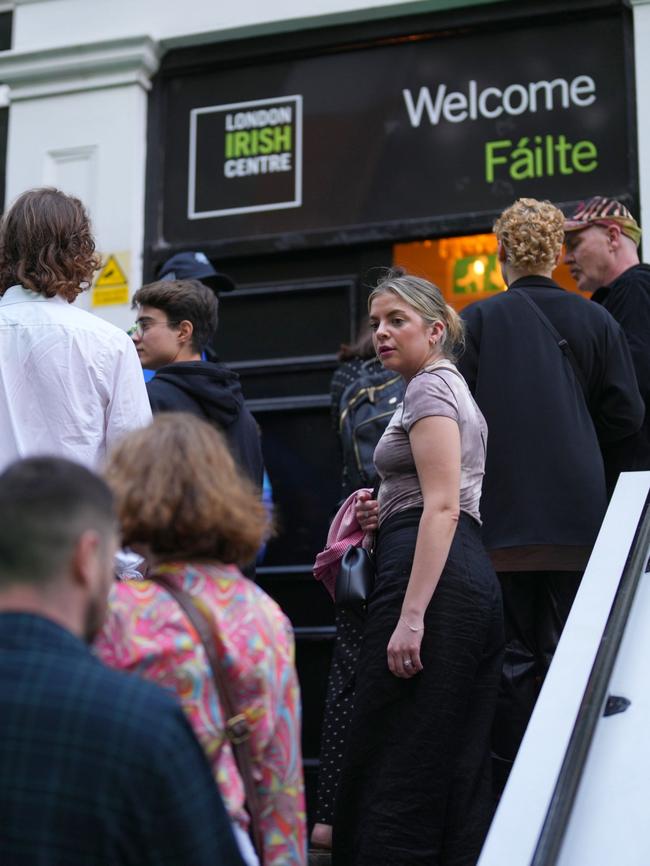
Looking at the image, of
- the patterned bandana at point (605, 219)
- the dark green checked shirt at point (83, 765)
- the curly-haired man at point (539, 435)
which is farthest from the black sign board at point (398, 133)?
the dark green checked shirt at point (83, 765)

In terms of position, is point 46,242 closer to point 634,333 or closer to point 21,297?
point 21,297

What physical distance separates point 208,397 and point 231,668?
7.29ft

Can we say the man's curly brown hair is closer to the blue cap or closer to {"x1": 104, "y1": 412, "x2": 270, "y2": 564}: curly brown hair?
the blue cap

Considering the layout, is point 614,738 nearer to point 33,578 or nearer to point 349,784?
point 349,784

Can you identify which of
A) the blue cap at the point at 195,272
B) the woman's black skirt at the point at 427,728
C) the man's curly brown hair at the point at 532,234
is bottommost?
the woman's black skirt at the point at 427,728

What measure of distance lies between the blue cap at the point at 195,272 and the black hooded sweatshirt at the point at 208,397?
1.08 meters

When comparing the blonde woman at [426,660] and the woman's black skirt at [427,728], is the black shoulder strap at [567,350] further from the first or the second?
the woman's black skirt at [427,728]

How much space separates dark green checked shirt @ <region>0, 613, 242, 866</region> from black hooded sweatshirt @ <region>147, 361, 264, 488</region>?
245cm

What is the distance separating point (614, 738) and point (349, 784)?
75cm

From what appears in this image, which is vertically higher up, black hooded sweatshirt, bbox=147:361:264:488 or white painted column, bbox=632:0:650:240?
white painted column, bbox=632:0:650:240

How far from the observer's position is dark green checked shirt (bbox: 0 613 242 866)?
178cm

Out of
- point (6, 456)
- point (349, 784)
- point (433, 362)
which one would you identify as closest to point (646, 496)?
point (433, 362)

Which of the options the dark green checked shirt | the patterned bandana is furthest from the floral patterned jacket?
the patterned bandana

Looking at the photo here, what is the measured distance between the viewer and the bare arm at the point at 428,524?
332 centimetres
